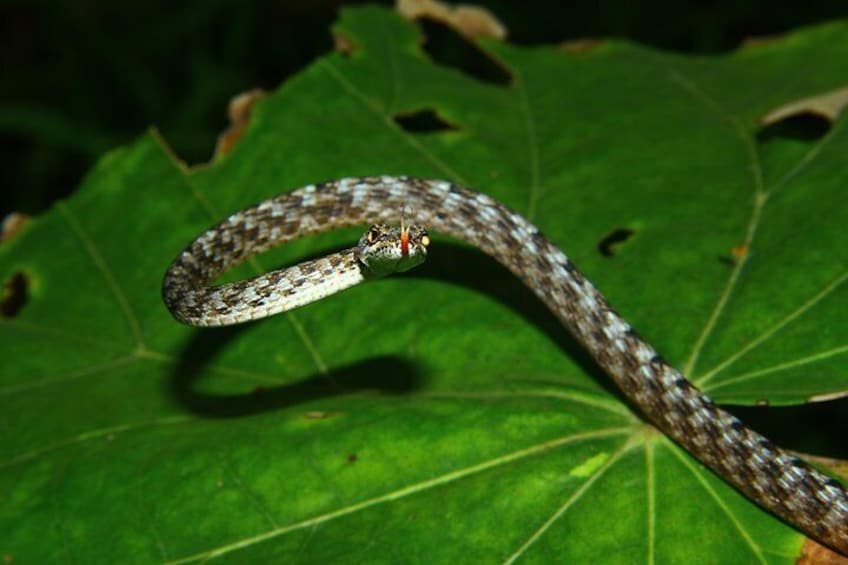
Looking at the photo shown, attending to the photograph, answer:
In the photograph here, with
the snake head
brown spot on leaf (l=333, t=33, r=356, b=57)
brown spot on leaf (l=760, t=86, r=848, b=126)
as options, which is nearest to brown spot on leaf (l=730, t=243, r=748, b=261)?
brown spot on leaf (l=760, t=86, r=848, b=126)

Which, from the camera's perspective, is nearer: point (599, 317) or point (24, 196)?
point (599, 317)

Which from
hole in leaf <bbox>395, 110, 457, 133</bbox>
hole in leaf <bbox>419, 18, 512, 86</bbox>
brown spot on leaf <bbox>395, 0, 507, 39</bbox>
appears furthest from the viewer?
hole in leaf <bbox>419, 18, 512, 86</bbox>

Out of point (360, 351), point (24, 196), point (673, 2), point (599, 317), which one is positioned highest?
point (599, 317)

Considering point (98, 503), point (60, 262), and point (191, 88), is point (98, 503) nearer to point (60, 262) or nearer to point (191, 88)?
point (60, 262)

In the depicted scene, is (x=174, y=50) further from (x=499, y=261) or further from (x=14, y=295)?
(x=499, y=261)

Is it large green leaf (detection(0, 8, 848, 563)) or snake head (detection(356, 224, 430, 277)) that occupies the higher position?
snake head (detection(356, 224, 430, 277))

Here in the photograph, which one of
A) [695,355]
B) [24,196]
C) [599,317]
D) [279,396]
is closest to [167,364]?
[279,396]

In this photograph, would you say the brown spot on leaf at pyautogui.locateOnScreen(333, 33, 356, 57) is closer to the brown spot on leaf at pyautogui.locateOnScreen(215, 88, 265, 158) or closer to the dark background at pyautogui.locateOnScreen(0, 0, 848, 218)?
the brown spot on leaf at pyautogui.locateOnScreen(215, 88, 265, 158)

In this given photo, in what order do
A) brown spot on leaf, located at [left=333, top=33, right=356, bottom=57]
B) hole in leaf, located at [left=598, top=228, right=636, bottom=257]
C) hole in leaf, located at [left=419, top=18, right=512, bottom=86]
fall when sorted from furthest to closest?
hole in leaf, located at [left=419, top=18, right=512, bottom=86]
brown spot on leaf, located at [left=333, top=33, right=356, bottom=57]
hole in leaf, located at [left=598, top=228, right=636, bottom=257]

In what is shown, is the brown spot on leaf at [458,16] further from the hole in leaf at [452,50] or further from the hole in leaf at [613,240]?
the hole in leaf at [452,50]
